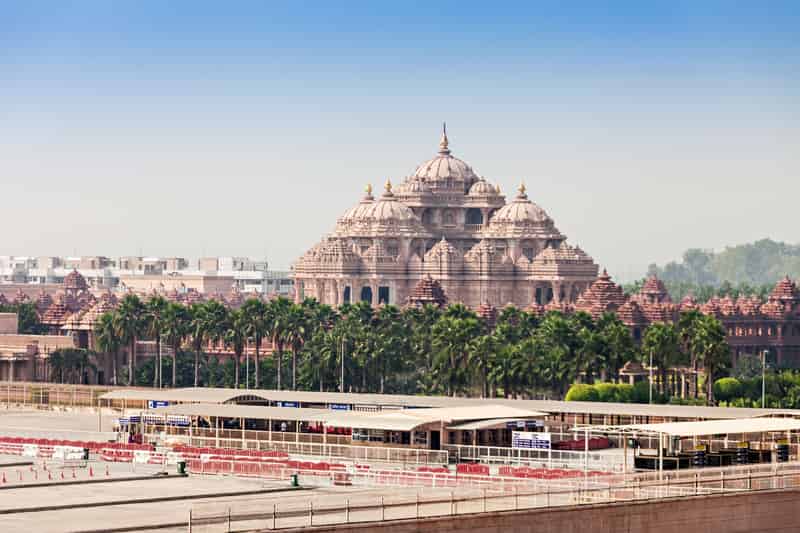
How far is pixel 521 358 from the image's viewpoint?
6639 inches

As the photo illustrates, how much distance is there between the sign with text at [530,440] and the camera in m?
102

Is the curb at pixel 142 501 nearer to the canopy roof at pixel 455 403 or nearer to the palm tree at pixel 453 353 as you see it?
the canopy roof at pixel 455 403

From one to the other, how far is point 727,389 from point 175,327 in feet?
165

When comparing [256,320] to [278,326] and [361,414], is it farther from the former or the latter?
[361,414]

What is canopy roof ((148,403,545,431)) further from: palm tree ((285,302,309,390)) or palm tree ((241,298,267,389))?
palm tree ((285,302,309,390))

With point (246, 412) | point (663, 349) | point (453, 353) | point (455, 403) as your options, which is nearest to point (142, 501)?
point (246, 412)

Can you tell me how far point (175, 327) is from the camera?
19500cm

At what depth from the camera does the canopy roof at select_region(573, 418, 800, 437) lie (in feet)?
302

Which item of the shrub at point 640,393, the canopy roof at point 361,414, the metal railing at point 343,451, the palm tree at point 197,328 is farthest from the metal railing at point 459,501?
the palm tree at point 197,328

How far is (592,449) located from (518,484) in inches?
794

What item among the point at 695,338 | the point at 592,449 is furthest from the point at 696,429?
the point at 695,338

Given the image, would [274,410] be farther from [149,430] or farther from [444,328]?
[444,328]

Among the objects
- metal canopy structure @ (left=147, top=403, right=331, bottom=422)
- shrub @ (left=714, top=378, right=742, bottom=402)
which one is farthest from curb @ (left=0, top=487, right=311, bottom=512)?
shrub @ (left=714, top=378, right=742, bottom=402)

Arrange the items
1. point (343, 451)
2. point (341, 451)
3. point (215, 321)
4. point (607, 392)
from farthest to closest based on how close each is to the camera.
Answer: point (215, 321), point (607, 392), point (341, 451), point (343, 451)
